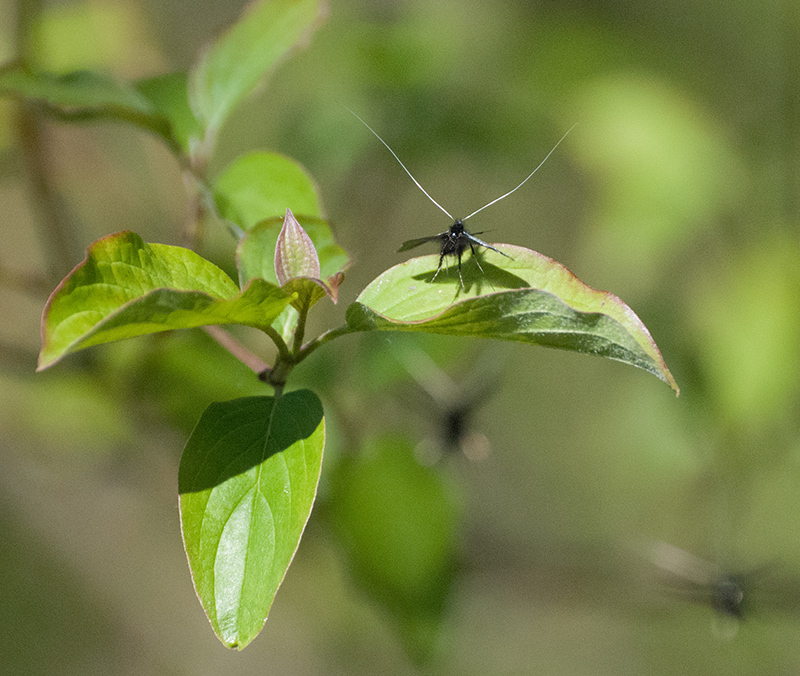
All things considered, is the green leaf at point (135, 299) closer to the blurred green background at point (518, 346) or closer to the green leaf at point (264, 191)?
the green leaf at point (264, 191)

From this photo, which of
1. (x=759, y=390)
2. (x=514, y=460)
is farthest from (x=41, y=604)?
(x=759, y=390)

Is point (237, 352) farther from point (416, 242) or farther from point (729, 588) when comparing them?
point (729, 588)

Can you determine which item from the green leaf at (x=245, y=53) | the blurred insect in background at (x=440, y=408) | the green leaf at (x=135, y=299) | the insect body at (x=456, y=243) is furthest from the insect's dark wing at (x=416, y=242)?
the blurred insect in background at (x=440, y=408)


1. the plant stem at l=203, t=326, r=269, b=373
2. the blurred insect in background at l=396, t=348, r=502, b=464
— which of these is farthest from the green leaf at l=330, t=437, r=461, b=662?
the plant stem at l=203, t=326, r=269, b=373

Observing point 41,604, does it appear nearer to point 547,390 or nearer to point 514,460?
point 514,460

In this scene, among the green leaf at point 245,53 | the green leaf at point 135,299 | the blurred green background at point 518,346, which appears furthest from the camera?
the blurred green background at point 518,346

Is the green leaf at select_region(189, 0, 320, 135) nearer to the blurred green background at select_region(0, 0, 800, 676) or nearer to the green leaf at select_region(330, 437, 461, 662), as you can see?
the blurred green background at select_region(0, 0, 800, 676)

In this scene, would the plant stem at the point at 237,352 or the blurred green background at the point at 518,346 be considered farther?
the blurred green background at the point at 518,346
